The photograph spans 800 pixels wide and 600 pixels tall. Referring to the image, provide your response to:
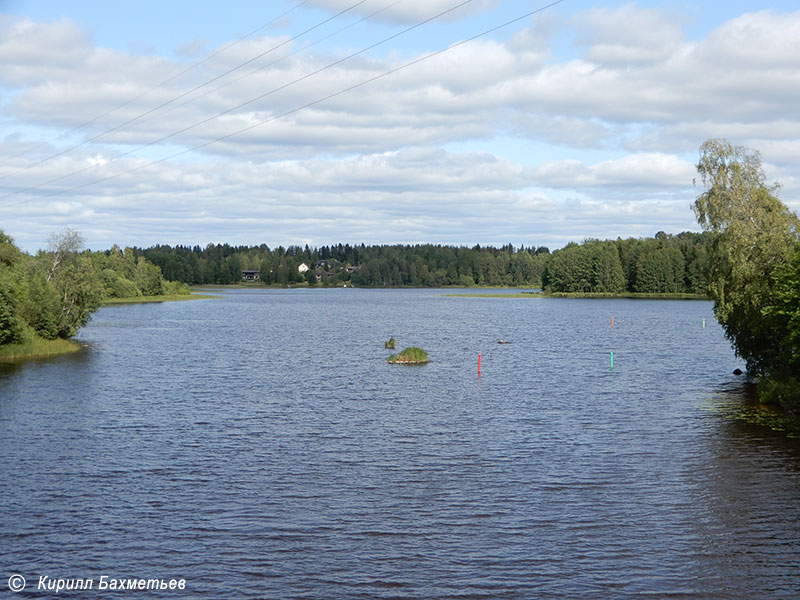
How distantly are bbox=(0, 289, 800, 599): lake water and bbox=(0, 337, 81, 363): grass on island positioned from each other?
25.1 ft

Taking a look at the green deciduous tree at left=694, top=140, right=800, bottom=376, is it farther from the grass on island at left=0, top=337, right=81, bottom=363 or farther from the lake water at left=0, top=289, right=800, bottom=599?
the grass on island at left=0, top=337, right=81, bottom=363

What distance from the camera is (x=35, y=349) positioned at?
78.4 m

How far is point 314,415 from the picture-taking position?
47781 mm

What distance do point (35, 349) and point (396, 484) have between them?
59.0 m

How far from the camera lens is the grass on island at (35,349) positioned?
75438 millimetres

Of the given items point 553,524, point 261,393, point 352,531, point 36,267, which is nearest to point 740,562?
point 553,524

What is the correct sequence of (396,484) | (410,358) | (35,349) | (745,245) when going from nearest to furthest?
(396,484) < (745,245) < (410,358) < (35,349)

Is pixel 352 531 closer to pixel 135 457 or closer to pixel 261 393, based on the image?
pixel 135 457

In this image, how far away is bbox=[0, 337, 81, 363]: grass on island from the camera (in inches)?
2970

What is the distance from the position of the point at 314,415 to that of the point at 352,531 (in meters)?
21.6

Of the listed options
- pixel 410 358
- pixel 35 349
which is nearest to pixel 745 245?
pixel 410 358

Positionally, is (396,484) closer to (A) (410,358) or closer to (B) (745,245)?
(B) (745,245)

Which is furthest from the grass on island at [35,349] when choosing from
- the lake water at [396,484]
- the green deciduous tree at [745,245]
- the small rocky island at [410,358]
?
the green deciduous tree at [745,245]

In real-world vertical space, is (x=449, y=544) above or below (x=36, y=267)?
below
